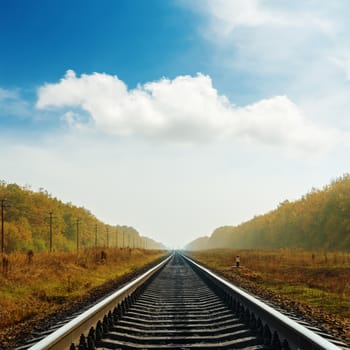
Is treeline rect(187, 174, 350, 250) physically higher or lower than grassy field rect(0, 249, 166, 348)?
higher

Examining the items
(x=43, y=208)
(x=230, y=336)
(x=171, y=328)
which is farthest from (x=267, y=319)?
(x=43, y=208)

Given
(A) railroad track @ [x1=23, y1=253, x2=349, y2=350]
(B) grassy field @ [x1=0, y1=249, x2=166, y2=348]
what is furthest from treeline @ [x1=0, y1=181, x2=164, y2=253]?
(A) railroad track @ [x1=23, y1=253, x2=349, y2=350]

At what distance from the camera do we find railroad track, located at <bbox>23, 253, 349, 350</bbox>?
4.27m

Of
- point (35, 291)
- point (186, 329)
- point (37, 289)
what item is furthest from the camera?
point (37, 289)

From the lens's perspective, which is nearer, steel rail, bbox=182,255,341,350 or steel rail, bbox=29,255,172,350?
steel rail, bbox=182,255,341,350

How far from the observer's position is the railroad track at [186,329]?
14.0ft

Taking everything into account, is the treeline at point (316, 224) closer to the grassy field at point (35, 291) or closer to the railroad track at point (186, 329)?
the grassy field at point (35, 291)

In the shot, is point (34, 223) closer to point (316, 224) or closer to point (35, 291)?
point (316, 224)

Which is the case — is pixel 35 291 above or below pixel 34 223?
below

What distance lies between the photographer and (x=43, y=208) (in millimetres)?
94875

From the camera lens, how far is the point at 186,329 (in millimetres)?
5707

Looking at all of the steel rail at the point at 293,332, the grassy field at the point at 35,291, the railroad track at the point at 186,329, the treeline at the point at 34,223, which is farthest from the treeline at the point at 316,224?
the steel rail at the point at 293,332

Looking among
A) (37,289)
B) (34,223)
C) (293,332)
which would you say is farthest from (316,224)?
(293,332)

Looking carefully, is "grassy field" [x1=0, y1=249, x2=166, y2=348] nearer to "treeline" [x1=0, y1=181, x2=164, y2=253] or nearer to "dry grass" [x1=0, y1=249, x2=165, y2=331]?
"dry grass" [x1=0, y1=249, x2=165, y2=331]
